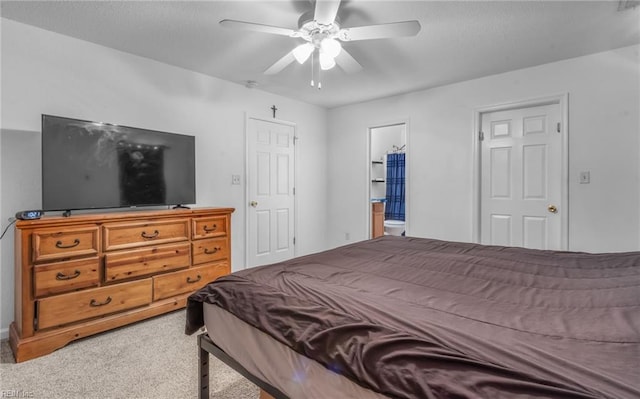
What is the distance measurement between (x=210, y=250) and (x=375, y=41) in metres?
2.47

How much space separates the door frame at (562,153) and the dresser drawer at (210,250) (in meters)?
2.81

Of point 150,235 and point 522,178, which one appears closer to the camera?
point 150,235

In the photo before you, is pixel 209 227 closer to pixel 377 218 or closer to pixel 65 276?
pixel 65 276

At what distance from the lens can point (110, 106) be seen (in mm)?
2838

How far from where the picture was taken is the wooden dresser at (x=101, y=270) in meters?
2.12

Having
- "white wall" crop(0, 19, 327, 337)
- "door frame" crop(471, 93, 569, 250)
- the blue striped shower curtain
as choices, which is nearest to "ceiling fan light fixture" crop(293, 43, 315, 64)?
"white wall" crop(0, 19, 327, 337)

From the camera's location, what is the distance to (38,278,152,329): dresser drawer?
217cm

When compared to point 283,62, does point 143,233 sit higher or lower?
lower

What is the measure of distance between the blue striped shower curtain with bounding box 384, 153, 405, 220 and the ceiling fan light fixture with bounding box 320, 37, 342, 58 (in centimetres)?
383

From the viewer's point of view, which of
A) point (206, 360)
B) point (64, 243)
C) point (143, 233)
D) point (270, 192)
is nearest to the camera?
point (206, 360)

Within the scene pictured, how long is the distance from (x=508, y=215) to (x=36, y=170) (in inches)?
177

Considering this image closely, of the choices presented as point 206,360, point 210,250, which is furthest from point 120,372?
point 210,250

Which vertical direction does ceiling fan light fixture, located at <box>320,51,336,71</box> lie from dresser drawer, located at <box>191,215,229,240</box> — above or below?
above

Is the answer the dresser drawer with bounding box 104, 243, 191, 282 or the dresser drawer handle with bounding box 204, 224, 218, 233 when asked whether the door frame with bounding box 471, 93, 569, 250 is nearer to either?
the dresser drawer handle with bounding box 204, 224, 218, 233
